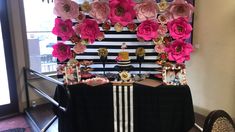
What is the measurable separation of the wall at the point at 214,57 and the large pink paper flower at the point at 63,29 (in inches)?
80.2

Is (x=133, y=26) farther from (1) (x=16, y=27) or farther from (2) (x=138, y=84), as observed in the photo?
(1) (x=16, y=27)

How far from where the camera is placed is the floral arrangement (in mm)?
1621

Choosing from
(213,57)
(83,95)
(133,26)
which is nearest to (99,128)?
(83,95)

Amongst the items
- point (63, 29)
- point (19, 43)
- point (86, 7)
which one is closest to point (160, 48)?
point (86, 7)

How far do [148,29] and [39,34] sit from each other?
2.37 m

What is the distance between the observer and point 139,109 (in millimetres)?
1661

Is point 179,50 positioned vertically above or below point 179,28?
below

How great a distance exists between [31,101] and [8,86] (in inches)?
16.7

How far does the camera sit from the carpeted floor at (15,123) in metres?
2.89

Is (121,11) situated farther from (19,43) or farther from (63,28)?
(19,43)

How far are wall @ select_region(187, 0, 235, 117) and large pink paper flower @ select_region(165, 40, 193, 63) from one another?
1359mm

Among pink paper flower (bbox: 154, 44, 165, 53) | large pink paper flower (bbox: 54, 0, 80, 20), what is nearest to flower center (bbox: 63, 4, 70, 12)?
large pink paper flower (bbox: 54, 0, 80, 20)

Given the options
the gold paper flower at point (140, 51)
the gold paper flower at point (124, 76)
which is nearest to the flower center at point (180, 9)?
the gold paper flower at point (140, 51)

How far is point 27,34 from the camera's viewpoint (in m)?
3.33
